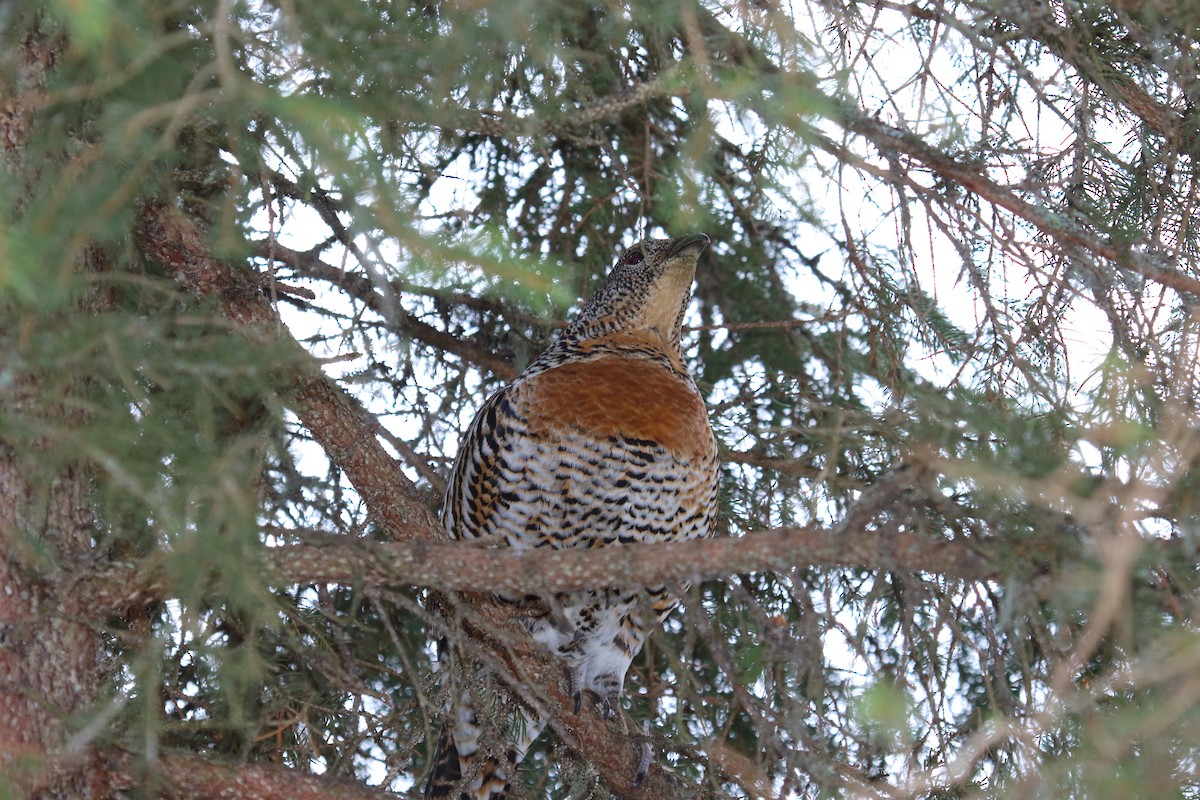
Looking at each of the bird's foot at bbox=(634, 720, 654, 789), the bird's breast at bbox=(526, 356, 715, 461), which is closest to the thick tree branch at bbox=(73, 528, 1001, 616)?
the bird's breast at bbox=(526, 356, 715, 461)

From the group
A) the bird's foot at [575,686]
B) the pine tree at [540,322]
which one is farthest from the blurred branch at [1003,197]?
the bird's foot at [575,686]

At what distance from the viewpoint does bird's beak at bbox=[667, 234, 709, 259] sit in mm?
4131

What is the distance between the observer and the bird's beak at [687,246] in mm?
4131

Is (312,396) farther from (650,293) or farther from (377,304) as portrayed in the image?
(650,293)

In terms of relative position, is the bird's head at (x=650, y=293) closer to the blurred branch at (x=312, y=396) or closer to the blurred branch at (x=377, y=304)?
the blurred branch at (x=377, y=304)

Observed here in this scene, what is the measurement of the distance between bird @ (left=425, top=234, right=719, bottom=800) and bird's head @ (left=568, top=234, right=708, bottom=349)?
0.14m

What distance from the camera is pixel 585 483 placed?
3654 mm

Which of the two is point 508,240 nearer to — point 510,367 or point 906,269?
point 906,269

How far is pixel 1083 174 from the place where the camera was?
125 inches

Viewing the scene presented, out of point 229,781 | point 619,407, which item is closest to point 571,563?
point 229,781

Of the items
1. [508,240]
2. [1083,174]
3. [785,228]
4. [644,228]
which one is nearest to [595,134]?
[644,228]

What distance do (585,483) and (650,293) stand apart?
0.89 m

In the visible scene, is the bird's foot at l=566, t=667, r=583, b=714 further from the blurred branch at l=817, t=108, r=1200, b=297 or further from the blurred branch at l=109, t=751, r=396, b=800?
the blurred branch at l=817, t=108, r=1200, b=297

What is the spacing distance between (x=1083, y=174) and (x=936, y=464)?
1.55m
